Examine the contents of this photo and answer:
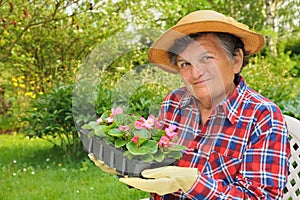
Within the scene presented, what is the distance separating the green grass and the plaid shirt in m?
1.98

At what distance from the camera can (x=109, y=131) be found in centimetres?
134

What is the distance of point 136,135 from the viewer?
52.6 inches

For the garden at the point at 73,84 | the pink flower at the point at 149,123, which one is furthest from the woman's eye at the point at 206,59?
the pink flower at the point at 149,123

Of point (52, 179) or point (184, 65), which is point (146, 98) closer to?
point (184, 65)

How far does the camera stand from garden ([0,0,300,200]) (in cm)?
145

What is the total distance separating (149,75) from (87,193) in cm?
234

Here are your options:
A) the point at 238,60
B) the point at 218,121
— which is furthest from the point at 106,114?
the point at 238,60

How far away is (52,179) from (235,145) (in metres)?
2.82

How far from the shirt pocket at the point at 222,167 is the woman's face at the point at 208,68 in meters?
0.17

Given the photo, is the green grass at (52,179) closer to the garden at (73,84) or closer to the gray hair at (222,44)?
the garden at (73,84)

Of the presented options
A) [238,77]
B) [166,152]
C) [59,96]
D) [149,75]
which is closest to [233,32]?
[238,77]

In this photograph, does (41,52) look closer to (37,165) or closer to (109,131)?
(37,165)

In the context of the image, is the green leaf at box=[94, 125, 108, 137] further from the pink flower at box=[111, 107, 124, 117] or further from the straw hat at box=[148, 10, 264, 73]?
the straw hat at box=[148, 10, 264, 73]

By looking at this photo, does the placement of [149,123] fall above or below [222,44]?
below
